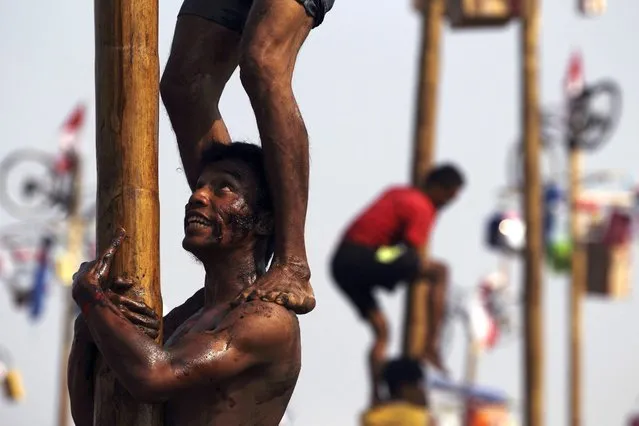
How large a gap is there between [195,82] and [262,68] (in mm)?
363

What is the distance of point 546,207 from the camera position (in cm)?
2205

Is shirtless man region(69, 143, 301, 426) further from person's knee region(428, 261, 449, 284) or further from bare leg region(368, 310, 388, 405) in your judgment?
person's knee region(428, 261, 449, 284)

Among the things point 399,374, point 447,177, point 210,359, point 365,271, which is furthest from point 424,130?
point 210,359

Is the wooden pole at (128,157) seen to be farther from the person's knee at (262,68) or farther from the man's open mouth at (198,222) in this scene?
the person's knee at (262,68)

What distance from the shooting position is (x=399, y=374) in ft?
46.1

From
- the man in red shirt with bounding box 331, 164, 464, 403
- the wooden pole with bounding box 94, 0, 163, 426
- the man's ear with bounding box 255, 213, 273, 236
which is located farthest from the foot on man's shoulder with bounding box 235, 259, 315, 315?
the man in red shirt with bounding box 331, 164, 464, 403

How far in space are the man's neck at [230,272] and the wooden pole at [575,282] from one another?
16264 mm

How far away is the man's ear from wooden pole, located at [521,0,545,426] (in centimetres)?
1139

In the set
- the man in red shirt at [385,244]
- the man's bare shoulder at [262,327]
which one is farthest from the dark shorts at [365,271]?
the man's bare shoulder at [262,327]

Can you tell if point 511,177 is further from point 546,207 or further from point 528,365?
point 528,365

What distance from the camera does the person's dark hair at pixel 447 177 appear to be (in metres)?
14.6

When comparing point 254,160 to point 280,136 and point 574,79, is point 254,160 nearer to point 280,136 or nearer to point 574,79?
point 280,136

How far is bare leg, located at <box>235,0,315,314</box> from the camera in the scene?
222 inches

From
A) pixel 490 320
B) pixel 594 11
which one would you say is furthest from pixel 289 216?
pixel 490 320
